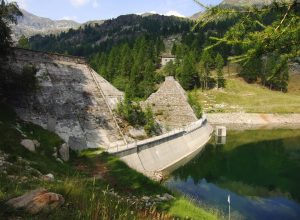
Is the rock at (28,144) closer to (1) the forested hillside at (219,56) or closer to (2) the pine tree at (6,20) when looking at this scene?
(2) the pine tree at (6,20)

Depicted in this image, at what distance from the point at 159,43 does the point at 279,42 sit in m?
168

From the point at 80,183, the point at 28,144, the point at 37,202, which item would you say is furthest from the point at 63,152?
the point at 37,202

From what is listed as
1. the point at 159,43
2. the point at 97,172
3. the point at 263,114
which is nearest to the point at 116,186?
the point at 97,172

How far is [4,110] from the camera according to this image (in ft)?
134

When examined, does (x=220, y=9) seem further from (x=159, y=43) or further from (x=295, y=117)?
(x=159, y=43)

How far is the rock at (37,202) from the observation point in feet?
33.6

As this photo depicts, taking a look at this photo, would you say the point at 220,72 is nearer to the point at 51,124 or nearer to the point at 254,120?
the point at 254,120

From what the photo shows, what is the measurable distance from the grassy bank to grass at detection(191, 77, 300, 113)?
270 feet

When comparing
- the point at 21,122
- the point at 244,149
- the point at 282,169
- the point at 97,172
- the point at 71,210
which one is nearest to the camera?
the point at 71,210

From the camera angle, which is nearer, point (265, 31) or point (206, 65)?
point (265, 31)

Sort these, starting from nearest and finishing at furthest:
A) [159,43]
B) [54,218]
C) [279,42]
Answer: [279,42] < [54,218] < [159,43]

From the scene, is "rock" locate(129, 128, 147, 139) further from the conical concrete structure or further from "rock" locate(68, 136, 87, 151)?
the conical concrete structure

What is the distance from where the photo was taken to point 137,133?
173ft

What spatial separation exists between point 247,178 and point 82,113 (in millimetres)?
24461
